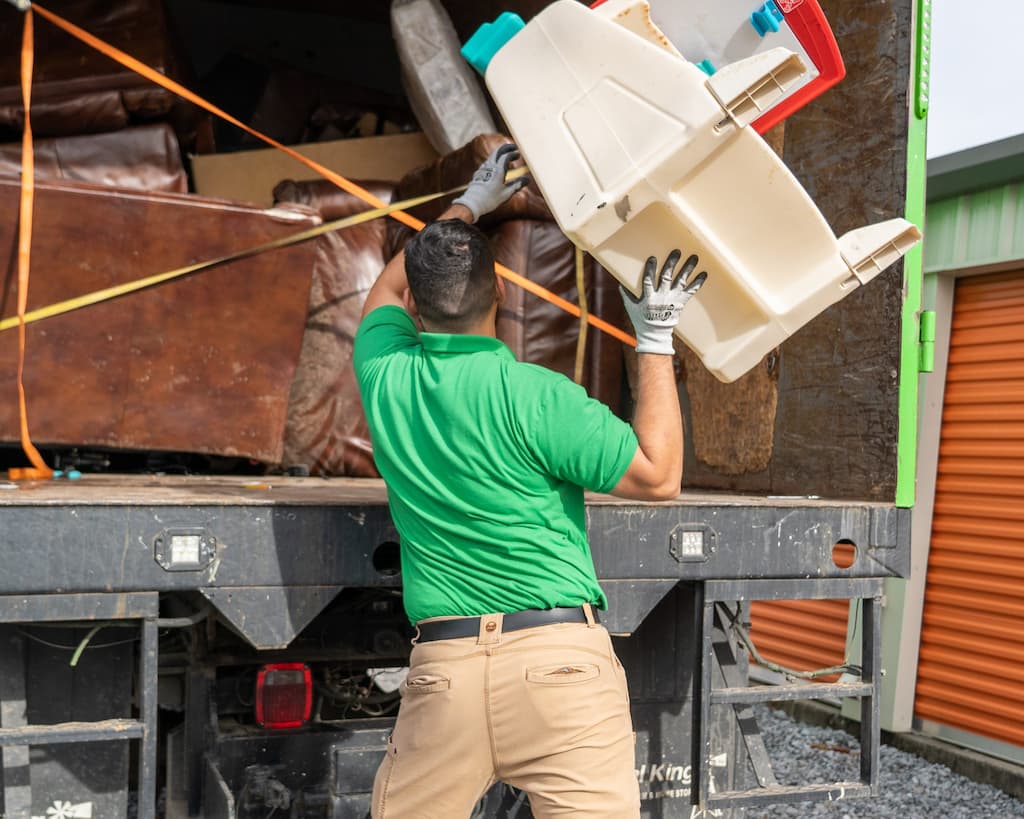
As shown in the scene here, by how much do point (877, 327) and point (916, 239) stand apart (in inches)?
19.7

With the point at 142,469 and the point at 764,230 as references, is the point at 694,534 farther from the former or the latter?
the point at 142,469

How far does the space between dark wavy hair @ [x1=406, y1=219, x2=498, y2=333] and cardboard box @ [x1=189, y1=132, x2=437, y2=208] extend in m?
2.26

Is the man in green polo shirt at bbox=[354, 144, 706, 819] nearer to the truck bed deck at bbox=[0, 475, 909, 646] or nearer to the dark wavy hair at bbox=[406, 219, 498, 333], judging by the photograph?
the dark wavy hair at bbox=[406, 219, 498, 333]

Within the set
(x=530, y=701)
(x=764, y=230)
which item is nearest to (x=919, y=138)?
(x=764, y=230)

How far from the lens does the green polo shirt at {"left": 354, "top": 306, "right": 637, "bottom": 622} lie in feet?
6.79

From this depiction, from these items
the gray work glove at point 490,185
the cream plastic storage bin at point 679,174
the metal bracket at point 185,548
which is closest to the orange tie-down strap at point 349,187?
the gray work glove at point 490,185

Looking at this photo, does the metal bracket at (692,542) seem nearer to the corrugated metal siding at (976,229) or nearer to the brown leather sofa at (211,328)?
the brown leather sofa at (211,328)

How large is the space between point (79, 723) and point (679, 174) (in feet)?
5.12

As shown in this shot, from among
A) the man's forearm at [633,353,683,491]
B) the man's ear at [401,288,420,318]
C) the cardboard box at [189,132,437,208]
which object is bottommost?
the man's forearm at [633,353,683,491]

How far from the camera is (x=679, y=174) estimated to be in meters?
2.24

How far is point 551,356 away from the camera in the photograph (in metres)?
3.78

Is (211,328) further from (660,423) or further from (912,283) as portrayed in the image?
(912,283)

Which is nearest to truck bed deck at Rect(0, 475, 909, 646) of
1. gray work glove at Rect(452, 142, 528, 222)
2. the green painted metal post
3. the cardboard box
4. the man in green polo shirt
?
the green painted metal post

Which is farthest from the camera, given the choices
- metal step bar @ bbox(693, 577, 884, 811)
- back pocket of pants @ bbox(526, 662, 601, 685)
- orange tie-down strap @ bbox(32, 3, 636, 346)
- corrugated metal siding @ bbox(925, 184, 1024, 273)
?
corrugated metal siding @ bbox(925, 184, 1024, 273)
